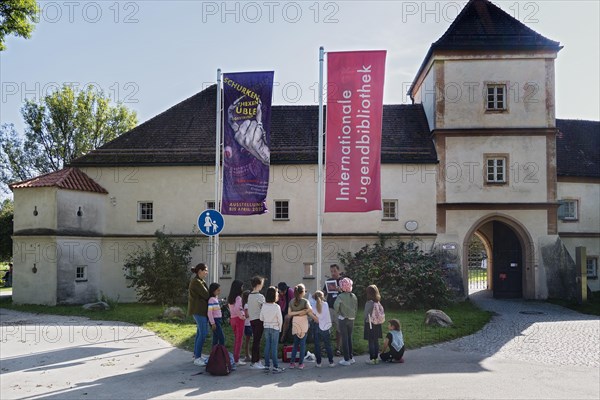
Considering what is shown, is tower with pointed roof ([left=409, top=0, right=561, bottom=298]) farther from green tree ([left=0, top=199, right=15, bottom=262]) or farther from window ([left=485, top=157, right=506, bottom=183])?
green tree ([left=0, top=199, right=15, bottom=262])

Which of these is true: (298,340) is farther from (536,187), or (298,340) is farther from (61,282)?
(536,187)

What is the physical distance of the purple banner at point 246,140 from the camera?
49.6 ft

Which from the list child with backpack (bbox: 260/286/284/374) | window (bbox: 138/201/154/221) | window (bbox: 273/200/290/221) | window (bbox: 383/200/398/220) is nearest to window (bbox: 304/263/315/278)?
window (bbox: 273/200/290/221)

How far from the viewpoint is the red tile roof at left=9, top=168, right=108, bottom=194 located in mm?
22609

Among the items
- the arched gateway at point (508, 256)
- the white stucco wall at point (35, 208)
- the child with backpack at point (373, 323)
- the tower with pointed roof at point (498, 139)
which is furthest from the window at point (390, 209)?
the white stucco wall at point (35, 208)

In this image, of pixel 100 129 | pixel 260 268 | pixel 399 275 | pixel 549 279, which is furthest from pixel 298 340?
pixel 100 129

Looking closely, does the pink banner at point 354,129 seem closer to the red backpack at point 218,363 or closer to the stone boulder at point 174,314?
the red backpack at point 218,363

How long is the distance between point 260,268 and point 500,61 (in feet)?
47.5

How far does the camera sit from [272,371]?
1074 cm

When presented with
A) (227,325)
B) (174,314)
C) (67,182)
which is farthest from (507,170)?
A: (67,182)

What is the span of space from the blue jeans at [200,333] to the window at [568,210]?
72.7 feet

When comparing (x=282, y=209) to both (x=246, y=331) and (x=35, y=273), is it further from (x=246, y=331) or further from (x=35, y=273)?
(x=246, y=331)

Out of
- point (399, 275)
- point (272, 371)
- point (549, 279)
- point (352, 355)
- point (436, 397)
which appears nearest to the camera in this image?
point (436, 397)

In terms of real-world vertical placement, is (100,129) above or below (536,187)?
above
